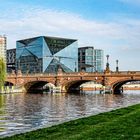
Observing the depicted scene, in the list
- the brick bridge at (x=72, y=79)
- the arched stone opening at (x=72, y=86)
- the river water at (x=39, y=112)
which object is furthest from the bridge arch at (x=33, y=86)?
the river water at (x=39, y=112)

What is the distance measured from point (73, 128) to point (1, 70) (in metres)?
75.0

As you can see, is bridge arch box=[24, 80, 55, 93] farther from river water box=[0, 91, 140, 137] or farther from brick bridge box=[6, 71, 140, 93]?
river water box=[0, 91, 140, 137]

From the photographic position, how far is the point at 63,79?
5271 inches

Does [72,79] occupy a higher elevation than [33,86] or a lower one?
higher

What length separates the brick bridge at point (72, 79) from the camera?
11795 centimetres

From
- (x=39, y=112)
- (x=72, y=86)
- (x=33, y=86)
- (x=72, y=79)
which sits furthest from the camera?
(x=33, y=86)

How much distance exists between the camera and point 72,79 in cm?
13062

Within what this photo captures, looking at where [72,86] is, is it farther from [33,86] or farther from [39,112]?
[39,112]

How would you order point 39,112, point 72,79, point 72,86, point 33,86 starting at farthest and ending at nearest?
point 33,86
point 72,86
point 72,79
point 39,112

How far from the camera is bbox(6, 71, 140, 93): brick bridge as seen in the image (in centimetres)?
11795

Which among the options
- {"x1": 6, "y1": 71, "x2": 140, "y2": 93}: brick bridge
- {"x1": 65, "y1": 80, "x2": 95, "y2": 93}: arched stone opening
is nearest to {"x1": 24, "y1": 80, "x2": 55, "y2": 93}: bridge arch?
{"x1": 6, "y1": 71, "x2": 140, "y2": 93}: brick bridge

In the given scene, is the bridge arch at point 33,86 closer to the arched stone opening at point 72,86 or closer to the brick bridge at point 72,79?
the brick bridge at point 72,79

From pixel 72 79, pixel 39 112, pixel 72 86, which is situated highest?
pixel 72 79

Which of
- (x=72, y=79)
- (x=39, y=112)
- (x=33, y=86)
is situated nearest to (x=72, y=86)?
(x=72, y=79)
